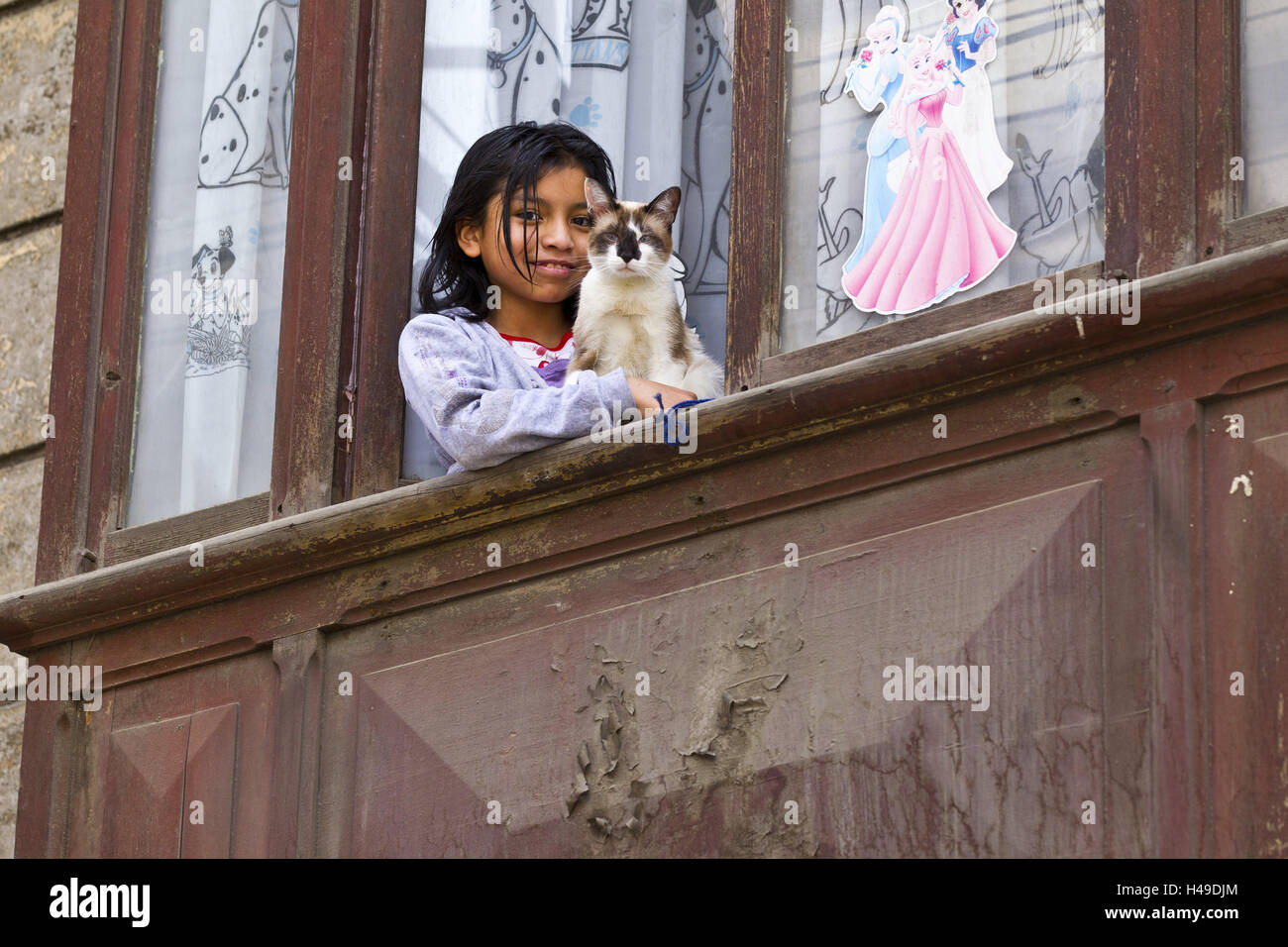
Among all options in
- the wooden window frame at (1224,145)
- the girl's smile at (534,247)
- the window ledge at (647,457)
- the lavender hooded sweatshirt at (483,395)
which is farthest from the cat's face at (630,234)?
the wooden window frame at (1224,145)

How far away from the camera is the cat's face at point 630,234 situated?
5141 millimetres

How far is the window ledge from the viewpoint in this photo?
161 inches

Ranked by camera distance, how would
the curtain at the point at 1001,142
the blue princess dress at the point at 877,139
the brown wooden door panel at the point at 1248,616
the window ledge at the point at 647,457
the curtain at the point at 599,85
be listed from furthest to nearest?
1. the curtain at the point at 599,85
2. the blue princess dress at the point at 877,139
3. the curtain at the point at 1001,142
4. the window ledge at the point at 647,457
5. the brown wooden door panel at the point at 1248,616

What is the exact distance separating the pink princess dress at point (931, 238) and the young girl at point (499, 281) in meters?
0.53

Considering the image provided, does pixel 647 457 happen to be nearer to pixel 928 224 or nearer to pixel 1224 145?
pixel 928 224

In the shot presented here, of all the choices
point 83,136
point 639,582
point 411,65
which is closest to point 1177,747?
point 639,582

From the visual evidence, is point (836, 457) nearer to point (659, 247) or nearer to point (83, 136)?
point (659, 247)

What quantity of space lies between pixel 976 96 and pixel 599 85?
1233 millimetres

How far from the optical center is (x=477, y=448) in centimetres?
490

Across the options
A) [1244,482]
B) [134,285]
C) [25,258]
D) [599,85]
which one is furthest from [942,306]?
[25,258]

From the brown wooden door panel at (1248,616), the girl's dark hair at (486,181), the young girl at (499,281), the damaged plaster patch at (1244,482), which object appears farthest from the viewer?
the girl's dark hair at (486,181)

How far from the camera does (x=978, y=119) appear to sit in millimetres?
4664

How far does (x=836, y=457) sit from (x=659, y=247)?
92 cm

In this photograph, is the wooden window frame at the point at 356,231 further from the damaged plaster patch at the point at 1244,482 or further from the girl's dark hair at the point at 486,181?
the damaged plaster patch at the point at 1244,482
